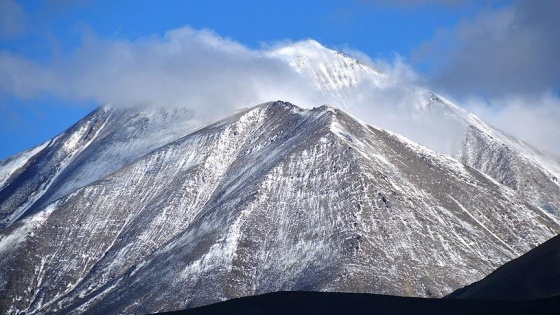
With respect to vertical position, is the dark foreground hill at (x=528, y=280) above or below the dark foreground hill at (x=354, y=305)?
above

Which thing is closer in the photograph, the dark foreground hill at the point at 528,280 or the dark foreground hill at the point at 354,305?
the dark foreground hill at the point at 354,305

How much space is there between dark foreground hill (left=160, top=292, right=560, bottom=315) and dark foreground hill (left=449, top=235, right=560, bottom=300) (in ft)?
100

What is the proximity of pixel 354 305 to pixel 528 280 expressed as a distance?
41.4 m

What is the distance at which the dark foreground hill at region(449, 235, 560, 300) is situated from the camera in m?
135

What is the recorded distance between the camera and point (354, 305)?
10544 centimetres

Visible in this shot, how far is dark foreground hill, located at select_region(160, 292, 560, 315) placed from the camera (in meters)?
99.7

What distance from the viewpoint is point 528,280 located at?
137500 mm

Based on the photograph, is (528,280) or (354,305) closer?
(354,305)

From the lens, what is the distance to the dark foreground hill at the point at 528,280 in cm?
13488

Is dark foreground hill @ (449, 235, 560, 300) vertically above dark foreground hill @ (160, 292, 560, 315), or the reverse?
dark foreground hill @ (449, 235, 560, 300)

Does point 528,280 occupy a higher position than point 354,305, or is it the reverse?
point 528,280

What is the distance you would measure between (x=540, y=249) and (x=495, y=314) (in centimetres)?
5355

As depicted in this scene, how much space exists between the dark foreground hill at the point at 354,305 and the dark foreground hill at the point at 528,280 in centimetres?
3059

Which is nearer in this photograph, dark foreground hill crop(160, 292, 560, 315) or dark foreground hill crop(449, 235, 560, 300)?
dark foreground hill crop(160, 292, 560, 315)
